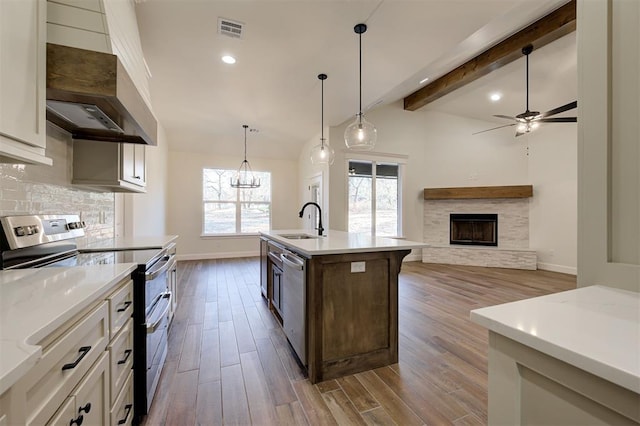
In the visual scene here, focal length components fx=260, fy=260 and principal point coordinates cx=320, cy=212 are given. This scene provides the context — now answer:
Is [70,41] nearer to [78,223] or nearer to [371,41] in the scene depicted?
[78,223]

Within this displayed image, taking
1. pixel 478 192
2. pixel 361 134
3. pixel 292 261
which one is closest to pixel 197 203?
pixel 361 134

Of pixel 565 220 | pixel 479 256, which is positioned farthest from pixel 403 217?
pixel 565 220

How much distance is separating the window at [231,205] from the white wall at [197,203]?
13 centimetres

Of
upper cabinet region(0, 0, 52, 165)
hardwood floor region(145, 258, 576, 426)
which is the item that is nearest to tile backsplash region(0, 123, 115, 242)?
upper cabinet region(0, 0, 52, 165)

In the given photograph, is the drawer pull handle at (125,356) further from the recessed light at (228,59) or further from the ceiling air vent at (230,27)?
the recessed light at (228,59)

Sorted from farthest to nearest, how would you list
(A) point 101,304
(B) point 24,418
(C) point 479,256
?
(C) point 479,256, (A) point 101,304, (B) point 24,418

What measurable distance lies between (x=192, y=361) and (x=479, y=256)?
577 cm

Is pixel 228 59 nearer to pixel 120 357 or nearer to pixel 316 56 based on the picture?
pixel 316 56

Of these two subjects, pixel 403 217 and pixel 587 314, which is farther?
pixel 403 217

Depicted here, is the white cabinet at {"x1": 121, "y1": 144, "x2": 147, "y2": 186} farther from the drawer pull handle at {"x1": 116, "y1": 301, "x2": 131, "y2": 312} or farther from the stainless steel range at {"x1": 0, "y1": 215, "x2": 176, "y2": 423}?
the drawer pull handle at {"x1": 116, "y1": 301, "x2": 131, "y2": 312}

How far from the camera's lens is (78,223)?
6.58ft

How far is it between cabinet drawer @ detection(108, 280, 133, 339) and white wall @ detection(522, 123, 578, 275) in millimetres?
6820

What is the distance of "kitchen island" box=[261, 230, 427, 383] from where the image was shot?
73.2 inches

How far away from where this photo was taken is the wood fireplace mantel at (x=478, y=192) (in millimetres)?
5480
